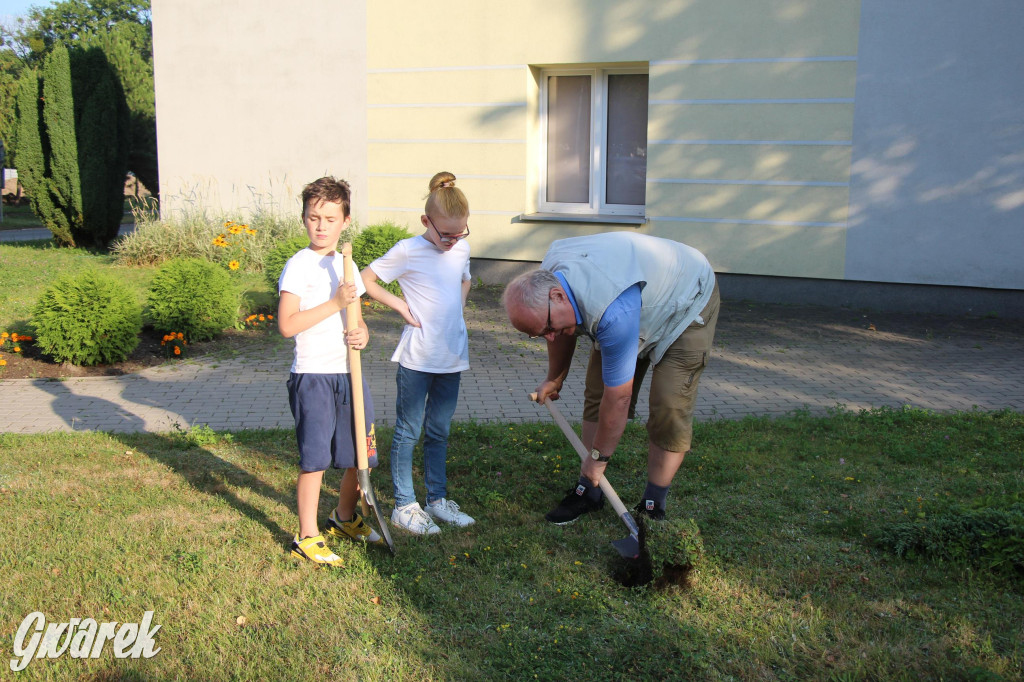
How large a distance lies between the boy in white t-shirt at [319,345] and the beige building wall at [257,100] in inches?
337

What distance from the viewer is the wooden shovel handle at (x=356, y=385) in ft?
11.7

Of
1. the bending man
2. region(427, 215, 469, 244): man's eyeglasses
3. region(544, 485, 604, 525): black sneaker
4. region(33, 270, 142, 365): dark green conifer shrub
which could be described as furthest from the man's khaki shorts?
region(33, 270, 142, 365): dark green conifer shrub

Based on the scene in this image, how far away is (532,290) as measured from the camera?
328 cm

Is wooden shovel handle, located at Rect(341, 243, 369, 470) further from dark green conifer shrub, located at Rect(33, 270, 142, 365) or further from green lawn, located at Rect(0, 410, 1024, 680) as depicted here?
dark green conifer shrub, located at Rect(33, 270, 142, 365)

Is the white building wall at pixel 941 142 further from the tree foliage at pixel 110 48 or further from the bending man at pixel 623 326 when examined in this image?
the tree foliage at pixel 110 48

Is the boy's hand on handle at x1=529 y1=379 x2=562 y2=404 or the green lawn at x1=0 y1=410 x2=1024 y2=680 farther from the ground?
the boy's hand on handle at x1=529 y1=379 x2=562 y2=404

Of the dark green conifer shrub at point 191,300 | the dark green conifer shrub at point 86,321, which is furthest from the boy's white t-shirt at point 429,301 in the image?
the dark green conifer shrub at point 191,300

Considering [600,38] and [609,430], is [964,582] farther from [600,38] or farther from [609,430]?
[600,38]

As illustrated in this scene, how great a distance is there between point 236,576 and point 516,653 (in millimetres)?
1347

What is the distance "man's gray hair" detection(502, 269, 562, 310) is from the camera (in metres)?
3.26

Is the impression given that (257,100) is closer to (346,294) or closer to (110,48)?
(346,294)

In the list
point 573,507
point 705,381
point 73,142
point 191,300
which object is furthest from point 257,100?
point 573,507

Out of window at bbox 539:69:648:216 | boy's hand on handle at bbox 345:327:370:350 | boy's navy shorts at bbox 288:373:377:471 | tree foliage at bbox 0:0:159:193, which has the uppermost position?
tree foliage at bbox 0:0:159:193

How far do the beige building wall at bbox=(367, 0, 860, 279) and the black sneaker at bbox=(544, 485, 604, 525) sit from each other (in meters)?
6.89
